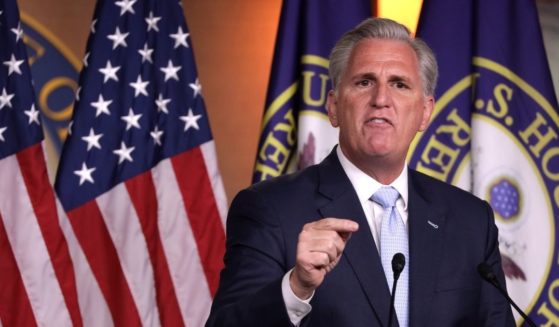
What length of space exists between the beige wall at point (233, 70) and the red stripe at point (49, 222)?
1.02 metres

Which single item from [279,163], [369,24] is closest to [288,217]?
[369,24]

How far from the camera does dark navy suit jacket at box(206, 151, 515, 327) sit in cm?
208

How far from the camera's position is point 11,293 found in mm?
3646

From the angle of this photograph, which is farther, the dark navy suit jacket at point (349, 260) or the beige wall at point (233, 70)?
the beige wall at point (233, 70)

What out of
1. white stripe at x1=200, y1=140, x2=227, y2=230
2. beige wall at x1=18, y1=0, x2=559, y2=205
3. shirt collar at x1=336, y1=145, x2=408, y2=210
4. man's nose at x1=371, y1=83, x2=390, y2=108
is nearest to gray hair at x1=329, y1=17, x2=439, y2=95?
man's nose at x1=371, y1=83, x2=390, y2=108

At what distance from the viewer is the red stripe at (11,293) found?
3.64 m

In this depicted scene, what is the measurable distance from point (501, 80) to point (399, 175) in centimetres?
188

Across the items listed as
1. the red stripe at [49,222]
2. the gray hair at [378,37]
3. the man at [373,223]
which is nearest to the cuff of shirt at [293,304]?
the man at [373,223]

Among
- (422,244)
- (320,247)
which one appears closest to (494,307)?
(422,244)

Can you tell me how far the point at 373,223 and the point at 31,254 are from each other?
6.01 ft

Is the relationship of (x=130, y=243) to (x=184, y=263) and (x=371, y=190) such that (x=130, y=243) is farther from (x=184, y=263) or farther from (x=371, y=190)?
(x=371, y=190)

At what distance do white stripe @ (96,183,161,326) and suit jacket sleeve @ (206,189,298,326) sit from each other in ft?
5.49

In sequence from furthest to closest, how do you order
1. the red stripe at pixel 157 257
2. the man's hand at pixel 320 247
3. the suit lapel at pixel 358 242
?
the red stripe at pixel 157 257, the suit lapel at pixel 358 242, the man's hand at pixel 320 247

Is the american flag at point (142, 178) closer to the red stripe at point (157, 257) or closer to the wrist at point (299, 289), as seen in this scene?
the red stripe at point (157, 257)
